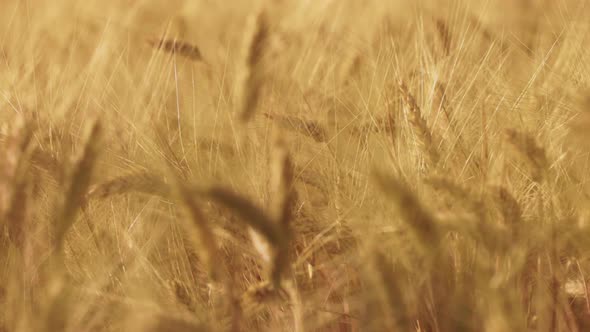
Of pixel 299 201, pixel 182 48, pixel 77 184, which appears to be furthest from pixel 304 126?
pixel 77 184

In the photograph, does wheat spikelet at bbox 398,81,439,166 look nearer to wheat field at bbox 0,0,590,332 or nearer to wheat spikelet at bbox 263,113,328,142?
wheat field at bbox 0,0,590,332

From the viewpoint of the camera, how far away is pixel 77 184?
47cm

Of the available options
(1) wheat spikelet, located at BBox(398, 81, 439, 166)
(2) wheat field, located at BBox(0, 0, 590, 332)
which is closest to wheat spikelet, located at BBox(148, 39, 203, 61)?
(2) wheat field, located at BBox(0, 0, 590, 332)

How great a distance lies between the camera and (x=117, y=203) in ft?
2.38

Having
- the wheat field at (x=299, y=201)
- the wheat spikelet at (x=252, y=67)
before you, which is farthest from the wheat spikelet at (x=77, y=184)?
the wheat spikelet at (x=252, y=67)

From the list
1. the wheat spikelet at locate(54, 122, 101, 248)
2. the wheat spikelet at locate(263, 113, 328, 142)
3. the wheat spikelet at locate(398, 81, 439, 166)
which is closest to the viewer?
the wheat spikelet at locate(54, 122, 101, 248)

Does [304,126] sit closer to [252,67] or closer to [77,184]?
[252,67]

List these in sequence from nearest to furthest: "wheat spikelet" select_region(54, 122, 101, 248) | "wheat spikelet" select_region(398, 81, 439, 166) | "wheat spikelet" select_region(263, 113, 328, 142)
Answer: "wheat spikelet" select_region(54, 122, 101, 248) → "wheat spikelet" select_region(398, 81, 439, 166) → "wheat spikelet" select_region(263, 113, 328, 142)

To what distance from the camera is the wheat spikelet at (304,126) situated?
79 cm

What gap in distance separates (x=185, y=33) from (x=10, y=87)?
1.15ft

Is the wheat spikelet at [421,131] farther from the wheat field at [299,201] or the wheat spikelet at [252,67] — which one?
the wheat spikelet at [252,67]

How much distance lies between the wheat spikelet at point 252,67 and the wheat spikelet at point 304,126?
9 cm

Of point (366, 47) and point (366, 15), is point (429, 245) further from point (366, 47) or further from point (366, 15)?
point (366, 15)

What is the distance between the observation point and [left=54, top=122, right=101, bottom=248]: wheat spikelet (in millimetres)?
459
